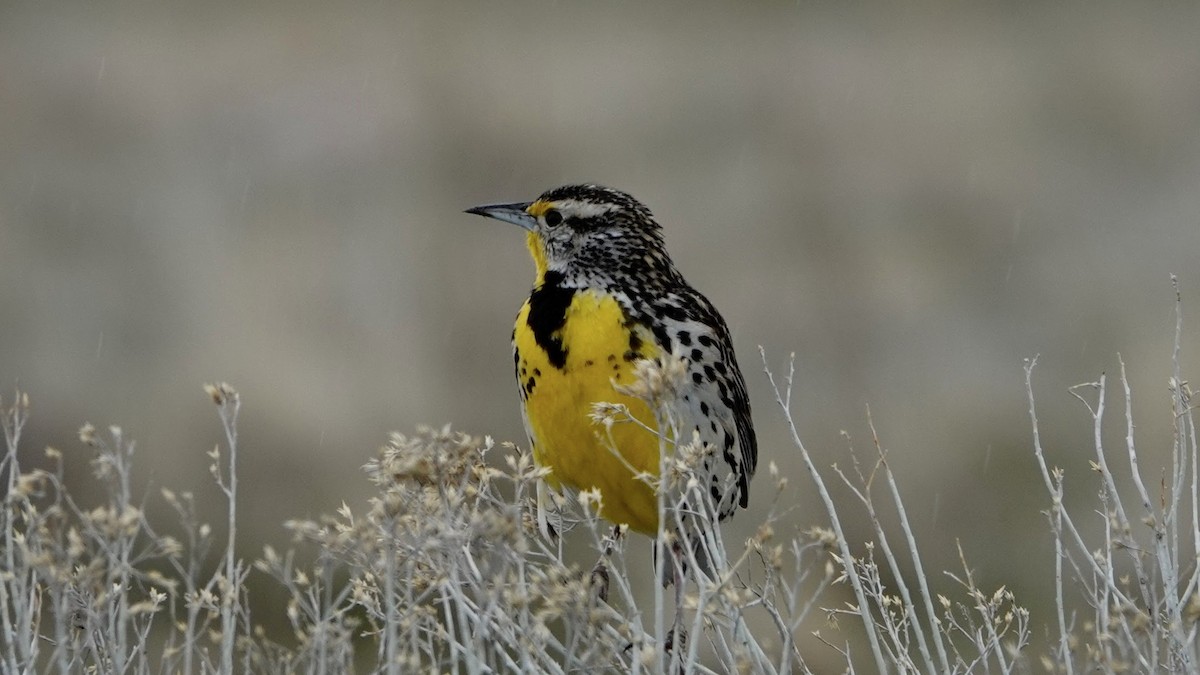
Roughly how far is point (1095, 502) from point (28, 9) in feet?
35.4

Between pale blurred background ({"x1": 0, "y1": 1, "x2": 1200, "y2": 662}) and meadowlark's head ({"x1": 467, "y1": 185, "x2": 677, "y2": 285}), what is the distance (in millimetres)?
7356

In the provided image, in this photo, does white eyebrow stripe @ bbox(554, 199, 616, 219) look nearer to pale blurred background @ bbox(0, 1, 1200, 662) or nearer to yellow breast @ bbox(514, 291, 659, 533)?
yellow breast @ bbox(514, 291, 659, 533)

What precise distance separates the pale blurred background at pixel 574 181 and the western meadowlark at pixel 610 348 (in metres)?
7.39

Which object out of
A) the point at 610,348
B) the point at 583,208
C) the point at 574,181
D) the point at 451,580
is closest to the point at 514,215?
the point at 583,208

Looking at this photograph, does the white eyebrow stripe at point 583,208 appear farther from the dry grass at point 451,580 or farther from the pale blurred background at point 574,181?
the pale blurred background at point 574,181

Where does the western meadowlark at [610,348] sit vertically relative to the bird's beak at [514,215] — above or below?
below

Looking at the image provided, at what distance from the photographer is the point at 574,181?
45.9 ft

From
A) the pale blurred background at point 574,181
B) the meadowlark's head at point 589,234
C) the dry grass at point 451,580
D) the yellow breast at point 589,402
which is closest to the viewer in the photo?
the dry grass at point 451,580

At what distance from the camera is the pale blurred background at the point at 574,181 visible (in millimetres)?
12438

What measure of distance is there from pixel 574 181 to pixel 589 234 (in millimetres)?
10371

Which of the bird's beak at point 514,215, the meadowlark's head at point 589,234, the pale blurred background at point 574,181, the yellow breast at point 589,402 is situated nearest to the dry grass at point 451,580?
the yellow breast at point 589,402

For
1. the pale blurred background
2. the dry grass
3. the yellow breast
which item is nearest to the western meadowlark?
the yellow breast

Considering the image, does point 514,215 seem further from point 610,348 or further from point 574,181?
point 574,181

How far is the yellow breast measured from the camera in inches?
126
